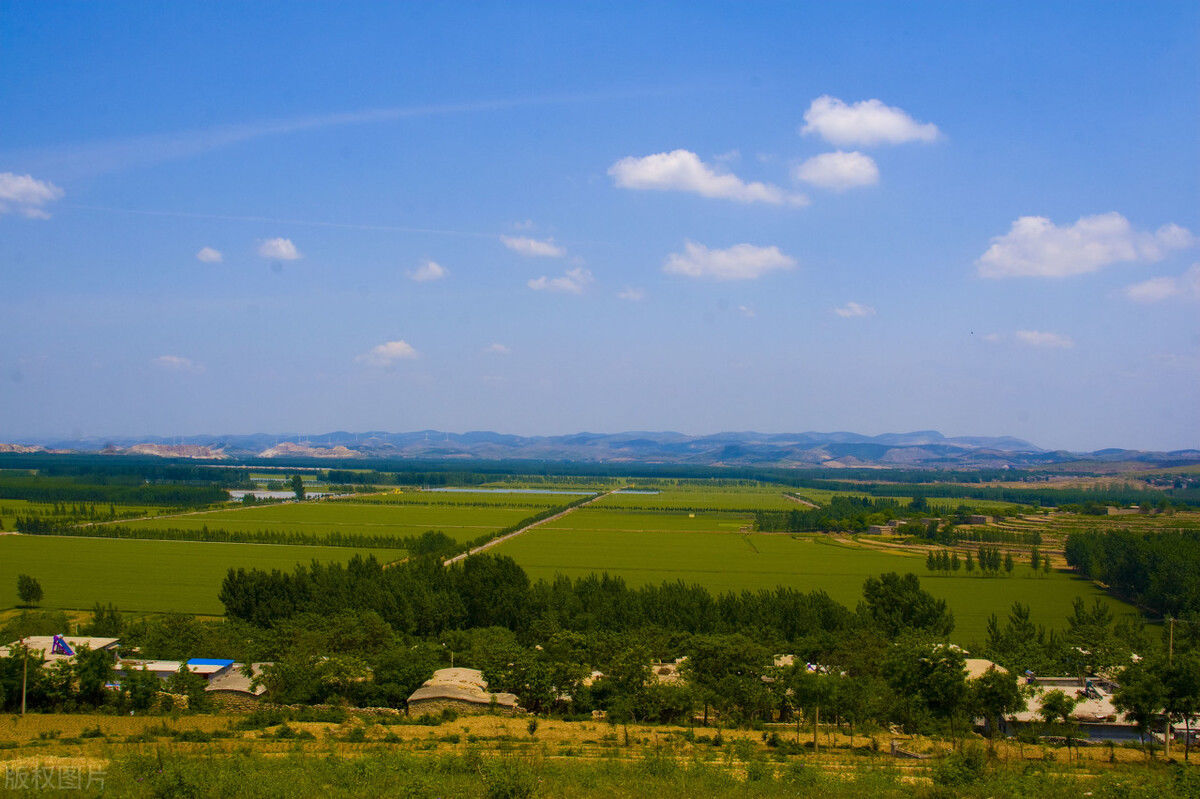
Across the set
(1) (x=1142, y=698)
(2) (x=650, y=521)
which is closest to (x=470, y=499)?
(2) (x=650, y=521)

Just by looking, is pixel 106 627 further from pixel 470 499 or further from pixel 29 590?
pixel 470 499

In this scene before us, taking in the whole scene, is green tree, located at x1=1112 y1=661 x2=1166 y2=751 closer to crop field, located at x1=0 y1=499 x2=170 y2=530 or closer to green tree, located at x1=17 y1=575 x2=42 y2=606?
green tree, located at x1=17 y1=575 x2=42 y2=606

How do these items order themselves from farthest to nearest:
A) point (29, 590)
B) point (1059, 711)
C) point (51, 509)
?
point (51, 509), point (29, 590), point (1059, 711)

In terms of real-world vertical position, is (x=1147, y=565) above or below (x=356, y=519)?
above

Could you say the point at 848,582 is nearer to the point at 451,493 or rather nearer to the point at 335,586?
the point at 335,586

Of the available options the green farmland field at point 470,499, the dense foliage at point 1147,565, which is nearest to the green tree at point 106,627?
the dense foliage at point 1147,565

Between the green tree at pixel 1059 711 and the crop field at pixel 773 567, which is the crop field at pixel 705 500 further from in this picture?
the green tree at pixel 1059 711

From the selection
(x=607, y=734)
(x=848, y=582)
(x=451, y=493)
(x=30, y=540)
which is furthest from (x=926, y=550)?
(x=451, y=493)
